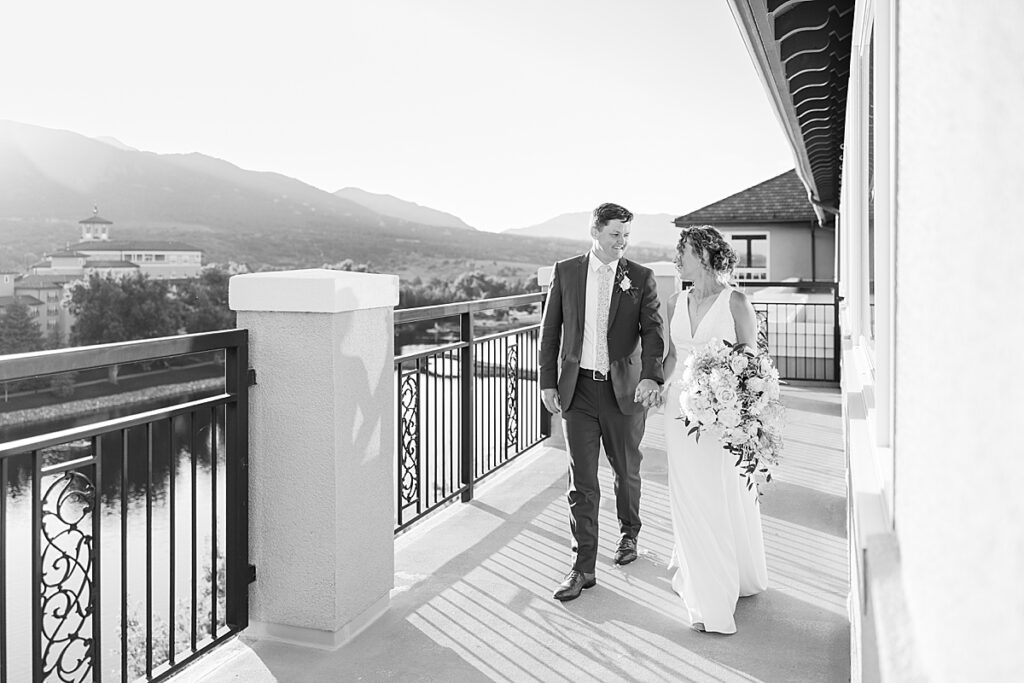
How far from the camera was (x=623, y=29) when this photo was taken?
199 feet

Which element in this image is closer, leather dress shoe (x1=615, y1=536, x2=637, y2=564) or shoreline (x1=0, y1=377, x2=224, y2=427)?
leather dress shoe (x1=615, y1=536, x2=637, y2=564)

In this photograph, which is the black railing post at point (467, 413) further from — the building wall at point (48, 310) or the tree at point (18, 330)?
the building wall at point (48, 310)

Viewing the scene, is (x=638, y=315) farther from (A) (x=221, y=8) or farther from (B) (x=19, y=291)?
(A) (x=221, y=8)

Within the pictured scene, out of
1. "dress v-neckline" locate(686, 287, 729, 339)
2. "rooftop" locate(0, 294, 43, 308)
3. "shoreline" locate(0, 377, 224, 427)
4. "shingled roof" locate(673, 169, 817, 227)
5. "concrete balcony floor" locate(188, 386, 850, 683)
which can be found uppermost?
"shingled roof" locate(673, 169, 817, 227)

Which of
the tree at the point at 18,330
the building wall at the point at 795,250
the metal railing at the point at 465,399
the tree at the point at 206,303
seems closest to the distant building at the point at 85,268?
the tree at the point at 18,330

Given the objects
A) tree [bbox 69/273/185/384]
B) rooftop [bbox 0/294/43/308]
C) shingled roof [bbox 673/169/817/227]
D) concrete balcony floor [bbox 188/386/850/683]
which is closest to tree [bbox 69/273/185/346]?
tree [bbox 69/273/185/384]

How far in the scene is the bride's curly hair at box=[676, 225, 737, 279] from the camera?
421cm

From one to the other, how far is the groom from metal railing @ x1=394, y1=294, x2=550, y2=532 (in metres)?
0.78

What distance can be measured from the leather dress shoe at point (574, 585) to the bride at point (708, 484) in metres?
0.44

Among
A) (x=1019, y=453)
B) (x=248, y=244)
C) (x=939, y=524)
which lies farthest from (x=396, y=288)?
(x=248, y=244)

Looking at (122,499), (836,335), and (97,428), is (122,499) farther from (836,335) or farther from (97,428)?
(836,335)

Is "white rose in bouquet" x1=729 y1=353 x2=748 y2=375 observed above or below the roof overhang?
below

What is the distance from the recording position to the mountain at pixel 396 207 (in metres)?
87.1

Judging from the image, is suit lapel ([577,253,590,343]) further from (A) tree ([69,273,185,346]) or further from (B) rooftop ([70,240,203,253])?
(B) rooftop ([70,240,203,253])
